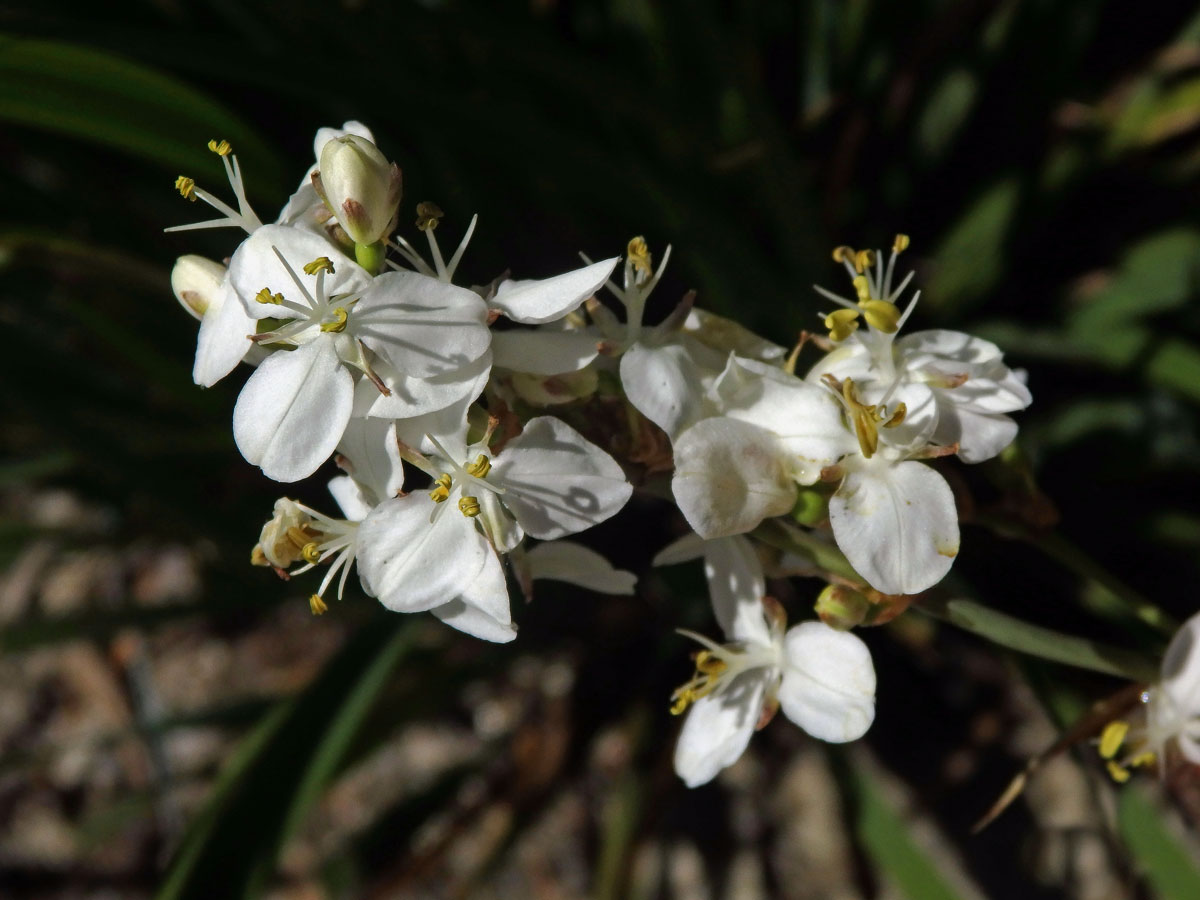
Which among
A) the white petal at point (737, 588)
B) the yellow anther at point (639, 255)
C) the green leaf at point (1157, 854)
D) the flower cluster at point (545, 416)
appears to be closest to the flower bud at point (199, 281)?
the flower cluster at point (545, 416)

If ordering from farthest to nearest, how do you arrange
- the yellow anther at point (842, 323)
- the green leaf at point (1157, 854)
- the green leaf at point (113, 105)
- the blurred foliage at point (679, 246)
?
the blurred foliage at point (679, 246) < the green leaf at point (1157, 854) < the green leaf at point (113, 105) < the yellow anther at point (842, 323)

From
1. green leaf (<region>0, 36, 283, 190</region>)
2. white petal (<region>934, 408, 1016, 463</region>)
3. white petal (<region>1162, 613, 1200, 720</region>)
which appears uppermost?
green leaf (<region>0, 36, 283, 190</region>)

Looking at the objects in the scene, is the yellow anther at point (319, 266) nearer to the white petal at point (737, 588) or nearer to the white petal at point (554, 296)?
the white petal at point (554, 296)

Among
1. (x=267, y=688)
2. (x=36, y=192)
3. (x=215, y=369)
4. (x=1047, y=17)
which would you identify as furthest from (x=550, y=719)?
(x=1047, y=17)

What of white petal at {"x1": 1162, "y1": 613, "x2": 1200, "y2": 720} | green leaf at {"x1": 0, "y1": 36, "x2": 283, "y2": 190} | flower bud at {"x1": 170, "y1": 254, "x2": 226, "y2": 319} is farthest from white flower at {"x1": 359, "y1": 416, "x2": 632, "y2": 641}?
green leaf at {"x1": 0, "y1": 36, "x2": 283, "y2": 190}

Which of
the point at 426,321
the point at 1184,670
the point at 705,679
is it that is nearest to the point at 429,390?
the point at 426,321

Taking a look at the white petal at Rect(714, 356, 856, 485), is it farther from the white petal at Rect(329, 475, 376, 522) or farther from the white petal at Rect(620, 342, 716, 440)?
the white petal at Rect(329, 475, 376, 522)
